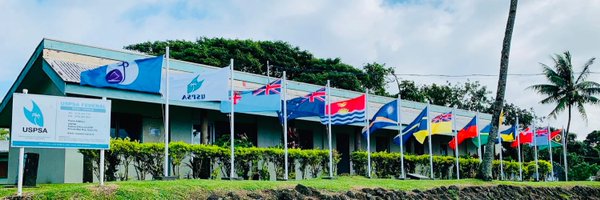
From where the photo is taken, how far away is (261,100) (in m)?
17.1

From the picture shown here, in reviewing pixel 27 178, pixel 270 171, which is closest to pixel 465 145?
pixel 270 171

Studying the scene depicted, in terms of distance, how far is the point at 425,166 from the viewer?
988 inches

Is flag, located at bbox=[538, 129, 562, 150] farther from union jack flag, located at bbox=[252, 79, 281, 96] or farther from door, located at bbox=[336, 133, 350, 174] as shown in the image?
union jack flag, located at bbox=[252, 79, 281, 96]

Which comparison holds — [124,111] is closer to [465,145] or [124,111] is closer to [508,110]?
[465,145]

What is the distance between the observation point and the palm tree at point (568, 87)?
37.5 metres

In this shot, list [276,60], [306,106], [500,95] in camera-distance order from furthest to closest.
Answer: [276,60], [500,95], [306,106]

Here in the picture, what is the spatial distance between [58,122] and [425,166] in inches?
666

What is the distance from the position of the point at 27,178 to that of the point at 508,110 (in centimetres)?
4696

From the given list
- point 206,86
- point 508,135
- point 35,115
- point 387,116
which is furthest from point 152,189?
point 508,135

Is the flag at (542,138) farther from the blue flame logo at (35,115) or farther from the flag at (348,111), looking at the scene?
the blue flame logo at (35,115)

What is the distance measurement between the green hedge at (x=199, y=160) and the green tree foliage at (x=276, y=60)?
24.1m

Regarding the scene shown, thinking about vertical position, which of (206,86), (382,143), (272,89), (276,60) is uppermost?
(276,60)

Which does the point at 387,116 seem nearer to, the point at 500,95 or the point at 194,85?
the point at 500,95

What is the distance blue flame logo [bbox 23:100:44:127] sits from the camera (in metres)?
10.9
